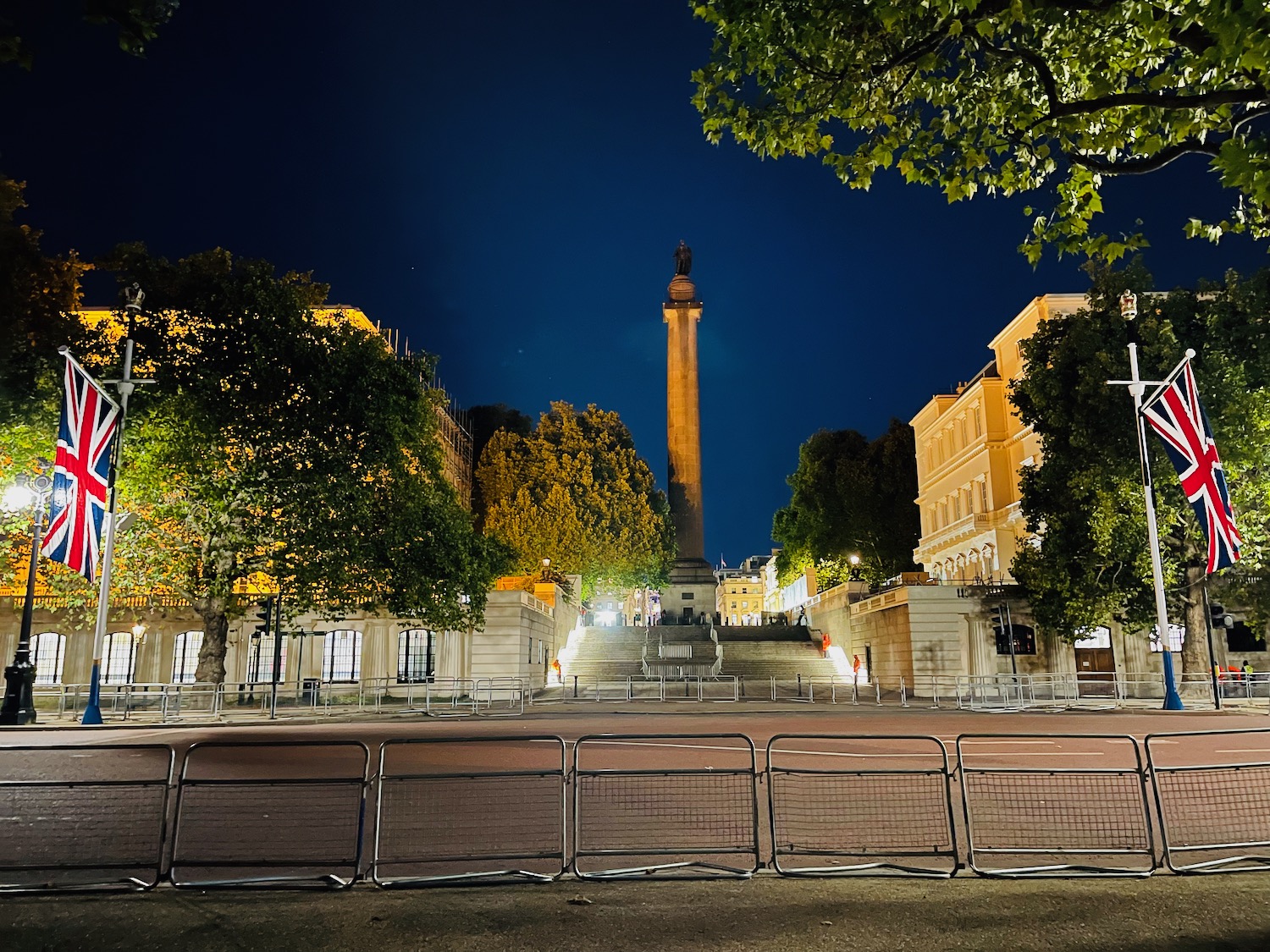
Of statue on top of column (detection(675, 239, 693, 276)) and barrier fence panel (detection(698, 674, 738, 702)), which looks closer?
barrier fence panel (detection(698, 674, 738, 702))

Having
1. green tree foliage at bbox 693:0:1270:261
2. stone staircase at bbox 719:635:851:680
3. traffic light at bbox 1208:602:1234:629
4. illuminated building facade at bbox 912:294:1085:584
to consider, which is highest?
illuminated building facade at bbox 912:294:1085:584

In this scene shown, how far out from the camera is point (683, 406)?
6494cm

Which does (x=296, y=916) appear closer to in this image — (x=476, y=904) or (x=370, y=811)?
(x=476, y=904)

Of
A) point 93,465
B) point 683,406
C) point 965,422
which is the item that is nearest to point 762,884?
point 93,465

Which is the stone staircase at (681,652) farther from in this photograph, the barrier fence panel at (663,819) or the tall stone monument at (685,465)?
the barrier fence panel at (663,819)

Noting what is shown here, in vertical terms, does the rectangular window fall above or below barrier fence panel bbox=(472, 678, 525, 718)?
above

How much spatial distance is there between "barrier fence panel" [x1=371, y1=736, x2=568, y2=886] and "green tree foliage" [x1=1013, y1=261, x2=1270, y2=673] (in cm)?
2547

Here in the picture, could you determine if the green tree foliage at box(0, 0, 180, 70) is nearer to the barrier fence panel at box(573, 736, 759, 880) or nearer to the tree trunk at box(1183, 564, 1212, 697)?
the barrier fence panel at box(573, 736, 759, 880)

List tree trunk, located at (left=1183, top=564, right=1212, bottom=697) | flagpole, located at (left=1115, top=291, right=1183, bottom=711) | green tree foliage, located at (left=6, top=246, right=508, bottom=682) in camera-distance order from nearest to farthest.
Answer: flagpole, located at (left=1115, top=291, right=1183, bottom=711), green tree foliage, located at (left=6, top=246, right=508, bottom=682), tree trunk, located at (left=1183, top=564, right=1212, bottom=697)

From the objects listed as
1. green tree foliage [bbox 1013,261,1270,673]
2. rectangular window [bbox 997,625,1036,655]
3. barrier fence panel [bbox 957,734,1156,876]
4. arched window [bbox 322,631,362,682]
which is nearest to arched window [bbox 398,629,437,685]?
arched window [bbox 322,631,362,682]

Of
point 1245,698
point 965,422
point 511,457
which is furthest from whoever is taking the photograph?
point 511,457

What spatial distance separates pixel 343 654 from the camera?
125 ft

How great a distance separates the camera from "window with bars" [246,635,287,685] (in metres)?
37.8

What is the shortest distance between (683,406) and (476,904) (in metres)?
59.6
